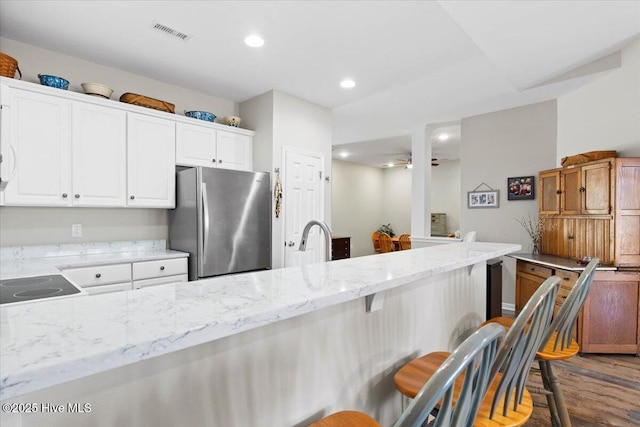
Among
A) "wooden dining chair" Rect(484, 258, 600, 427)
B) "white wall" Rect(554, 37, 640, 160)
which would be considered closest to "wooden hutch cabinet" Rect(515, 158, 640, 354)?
"white wall" Rect(554, 37, 640, 160)

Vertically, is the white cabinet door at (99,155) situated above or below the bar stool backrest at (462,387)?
above

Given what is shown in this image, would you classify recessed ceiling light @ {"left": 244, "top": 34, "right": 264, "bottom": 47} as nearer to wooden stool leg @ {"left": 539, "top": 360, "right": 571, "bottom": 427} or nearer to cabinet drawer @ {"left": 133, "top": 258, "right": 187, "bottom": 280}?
cabinet drawer @ {"left": 133, "top": 258, "right": 187, "bottom": 280}

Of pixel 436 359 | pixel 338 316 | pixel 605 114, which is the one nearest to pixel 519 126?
pixel 605 114

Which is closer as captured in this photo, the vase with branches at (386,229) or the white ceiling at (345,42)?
the white ceiling at (345,42)

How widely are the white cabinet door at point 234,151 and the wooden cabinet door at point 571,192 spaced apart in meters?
3.47

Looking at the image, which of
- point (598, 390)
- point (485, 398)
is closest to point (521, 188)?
point (598, 390)

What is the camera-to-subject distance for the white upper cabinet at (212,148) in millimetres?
3326

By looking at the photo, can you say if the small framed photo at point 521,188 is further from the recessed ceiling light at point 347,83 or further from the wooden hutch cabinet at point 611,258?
the recessed ceiling light at point 347,83

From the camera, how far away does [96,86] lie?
280cm

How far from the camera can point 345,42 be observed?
2.70 metres

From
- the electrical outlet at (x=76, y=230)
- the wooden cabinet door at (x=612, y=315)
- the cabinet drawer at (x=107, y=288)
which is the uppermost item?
the electrical outlet at (x=76, y=230)

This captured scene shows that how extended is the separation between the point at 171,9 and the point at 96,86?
1.08m

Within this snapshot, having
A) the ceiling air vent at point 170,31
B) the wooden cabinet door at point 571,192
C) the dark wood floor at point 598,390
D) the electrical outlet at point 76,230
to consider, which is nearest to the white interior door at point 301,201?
the ceiling air vent at point 170,31

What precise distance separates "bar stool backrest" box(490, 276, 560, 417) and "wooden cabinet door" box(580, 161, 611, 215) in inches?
96.0
